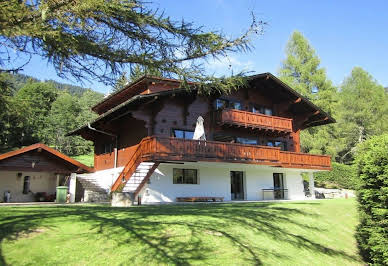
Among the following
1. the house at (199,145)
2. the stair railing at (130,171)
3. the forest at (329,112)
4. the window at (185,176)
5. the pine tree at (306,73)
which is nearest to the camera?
the stair railing at (130,171)

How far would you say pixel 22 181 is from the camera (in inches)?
842

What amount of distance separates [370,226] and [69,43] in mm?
8039

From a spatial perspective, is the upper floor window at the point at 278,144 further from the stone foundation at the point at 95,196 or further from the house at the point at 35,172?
the house at the point at 35,172

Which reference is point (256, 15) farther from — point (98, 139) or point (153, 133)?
point (98, 139)

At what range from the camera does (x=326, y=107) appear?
37719 mm

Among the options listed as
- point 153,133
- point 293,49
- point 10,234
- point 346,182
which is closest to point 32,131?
point 153,133

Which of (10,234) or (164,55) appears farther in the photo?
(164,55)

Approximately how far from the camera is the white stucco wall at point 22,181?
20734 millimetres

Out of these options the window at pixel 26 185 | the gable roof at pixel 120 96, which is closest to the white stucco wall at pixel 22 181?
the window at pixel 26 185

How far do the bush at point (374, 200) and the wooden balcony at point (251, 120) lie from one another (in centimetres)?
1200

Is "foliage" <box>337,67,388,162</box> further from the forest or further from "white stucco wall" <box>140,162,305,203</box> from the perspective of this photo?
"white stucco wall" <box>140,162,305,203</box>

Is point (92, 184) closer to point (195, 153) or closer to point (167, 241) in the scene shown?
point (195, 153)

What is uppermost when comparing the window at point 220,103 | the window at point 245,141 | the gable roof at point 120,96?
the gable roof at point 120,96

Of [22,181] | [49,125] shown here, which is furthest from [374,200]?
[49,125]
